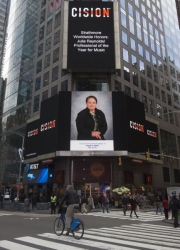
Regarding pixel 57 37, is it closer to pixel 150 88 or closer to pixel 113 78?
pixel 113 78

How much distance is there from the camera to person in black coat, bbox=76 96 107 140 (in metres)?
35.9

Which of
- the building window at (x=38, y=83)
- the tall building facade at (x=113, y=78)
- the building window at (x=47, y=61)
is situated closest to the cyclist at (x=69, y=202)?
the tall building facade at (x=113, y=78)

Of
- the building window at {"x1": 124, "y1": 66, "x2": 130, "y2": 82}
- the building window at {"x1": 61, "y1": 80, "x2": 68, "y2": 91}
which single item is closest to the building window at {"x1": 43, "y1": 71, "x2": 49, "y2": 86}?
the building window at {"x1": 61, "y1": 80, "x2": 68, "y2": 91}

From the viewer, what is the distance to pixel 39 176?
40625 mm

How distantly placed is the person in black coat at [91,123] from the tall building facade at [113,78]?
11.6 feet

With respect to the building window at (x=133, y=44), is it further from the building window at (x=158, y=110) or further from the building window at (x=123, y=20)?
the building window at (x=158, y=110)

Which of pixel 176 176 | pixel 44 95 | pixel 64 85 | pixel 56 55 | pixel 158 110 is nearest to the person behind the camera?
pixel 64 85

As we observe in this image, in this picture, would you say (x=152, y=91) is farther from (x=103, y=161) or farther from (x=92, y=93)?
(x=103, y=161)

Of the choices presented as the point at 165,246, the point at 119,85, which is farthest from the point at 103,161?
the point at 165,246

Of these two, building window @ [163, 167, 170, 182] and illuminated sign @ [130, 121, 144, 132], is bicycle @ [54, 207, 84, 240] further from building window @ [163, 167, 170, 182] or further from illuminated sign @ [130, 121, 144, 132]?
building window @ [163, 167, 170, 182]

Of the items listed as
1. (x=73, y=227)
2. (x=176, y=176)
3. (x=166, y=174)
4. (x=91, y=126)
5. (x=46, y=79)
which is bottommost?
(x=73, y=227)

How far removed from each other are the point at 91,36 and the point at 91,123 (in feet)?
52.4

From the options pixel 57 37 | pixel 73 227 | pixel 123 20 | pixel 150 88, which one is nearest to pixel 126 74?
pixel 150 88

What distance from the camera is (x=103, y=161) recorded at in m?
36.4
